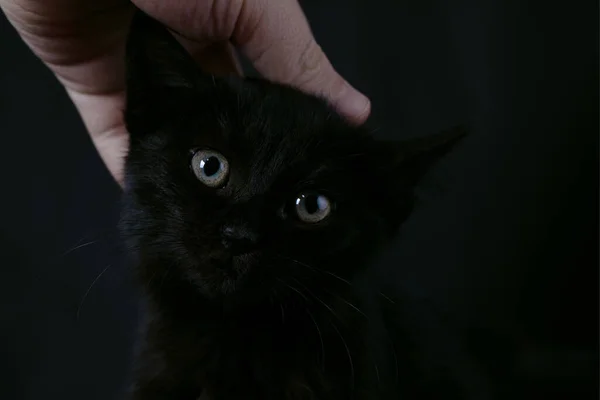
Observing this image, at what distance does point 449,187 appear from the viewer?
0.92 metres

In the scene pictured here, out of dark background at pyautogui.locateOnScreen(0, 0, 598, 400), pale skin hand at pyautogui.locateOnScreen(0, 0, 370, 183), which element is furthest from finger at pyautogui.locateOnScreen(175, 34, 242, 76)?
dark background at pyautogui.locateOnScreen(0, 0, 598, 400)

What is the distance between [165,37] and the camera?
0.65 metres

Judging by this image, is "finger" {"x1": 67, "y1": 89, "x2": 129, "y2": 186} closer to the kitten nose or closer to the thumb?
the thumb

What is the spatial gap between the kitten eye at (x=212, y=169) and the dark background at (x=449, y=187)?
329mm

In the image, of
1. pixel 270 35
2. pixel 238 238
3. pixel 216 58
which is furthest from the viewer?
pixel 216 58

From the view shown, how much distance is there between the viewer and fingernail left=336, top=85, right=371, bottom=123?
80cm

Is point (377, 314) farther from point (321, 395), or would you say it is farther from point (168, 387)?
point (168, 387)

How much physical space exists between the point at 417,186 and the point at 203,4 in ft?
0.98

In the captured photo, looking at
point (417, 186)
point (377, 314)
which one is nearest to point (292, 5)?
point (417, 186)

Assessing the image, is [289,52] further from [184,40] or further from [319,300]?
[319,300]

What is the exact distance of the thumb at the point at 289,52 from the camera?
74 centimetres

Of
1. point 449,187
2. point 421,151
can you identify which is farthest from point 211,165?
point 449,187

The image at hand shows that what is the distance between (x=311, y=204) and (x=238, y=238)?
10cm

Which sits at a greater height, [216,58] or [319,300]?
[216,58]
